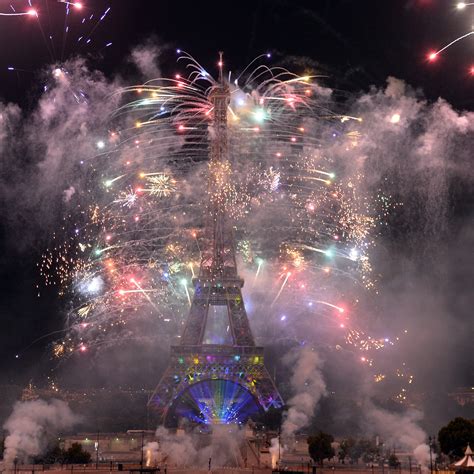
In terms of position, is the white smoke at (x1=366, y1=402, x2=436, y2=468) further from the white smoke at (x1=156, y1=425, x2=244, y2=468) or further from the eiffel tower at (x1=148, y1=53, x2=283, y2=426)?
the white smoke at (x1=156, y1=425, x2=244, y2=468)

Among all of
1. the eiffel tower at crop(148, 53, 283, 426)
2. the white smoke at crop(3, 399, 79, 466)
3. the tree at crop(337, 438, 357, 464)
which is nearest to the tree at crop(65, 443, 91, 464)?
the white smoke at crop(3, 399, 79, 466)

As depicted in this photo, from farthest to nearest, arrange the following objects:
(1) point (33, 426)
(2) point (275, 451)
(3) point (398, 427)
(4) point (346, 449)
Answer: (3) point (398, 427) < (4) point (346, 449) < (1) point (33, 426) < (2) point (275, 451)

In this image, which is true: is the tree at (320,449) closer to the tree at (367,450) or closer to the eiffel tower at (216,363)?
the tree at (367,450)

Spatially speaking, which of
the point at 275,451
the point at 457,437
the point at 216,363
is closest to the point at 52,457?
the point at 275,451

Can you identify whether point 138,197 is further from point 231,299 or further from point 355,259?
point 231,299

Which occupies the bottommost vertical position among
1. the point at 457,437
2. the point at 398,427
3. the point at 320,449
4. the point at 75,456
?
the point at 75,456

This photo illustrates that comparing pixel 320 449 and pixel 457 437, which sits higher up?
pixel 457 437

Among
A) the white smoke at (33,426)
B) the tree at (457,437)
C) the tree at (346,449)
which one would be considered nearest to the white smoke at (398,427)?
the tree at (346,449)

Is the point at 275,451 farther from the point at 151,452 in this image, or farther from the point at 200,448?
the point at 151,452
